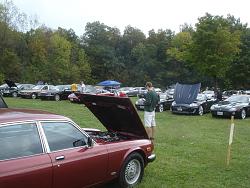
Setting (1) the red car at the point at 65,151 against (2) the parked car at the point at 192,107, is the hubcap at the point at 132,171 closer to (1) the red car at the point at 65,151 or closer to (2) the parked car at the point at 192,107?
(1) the red car at the point at 65,151

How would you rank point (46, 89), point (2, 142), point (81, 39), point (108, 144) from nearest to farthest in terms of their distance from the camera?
point (2, 142)
point (108, 144)
point (46, 89)
point (81, 39)

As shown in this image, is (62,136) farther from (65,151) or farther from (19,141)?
(19,141)

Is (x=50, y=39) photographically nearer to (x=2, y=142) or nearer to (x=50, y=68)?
(x=50, y=68)

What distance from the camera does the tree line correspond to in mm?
37844

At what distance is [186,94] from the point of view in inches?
957

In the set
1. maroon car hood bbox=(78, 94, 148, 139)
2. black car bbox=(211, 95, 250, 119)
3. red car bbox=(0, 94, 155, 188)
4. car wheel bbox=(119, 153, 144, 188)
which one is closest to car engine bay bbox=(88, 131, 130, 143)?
red car bbox=(0, 94, 155, 188)

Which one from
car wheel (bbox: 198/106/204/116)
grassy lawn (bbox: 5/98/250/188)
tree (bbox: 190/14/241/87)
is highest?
tree (bbox: 190/14/241/87)

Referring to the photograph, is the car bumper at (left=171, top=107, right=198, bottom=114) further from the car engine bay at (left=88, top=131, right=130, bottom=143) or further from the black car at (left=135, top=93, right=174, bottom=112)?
the car engine bay at (left=88, top=131, right=130, bottom=143)

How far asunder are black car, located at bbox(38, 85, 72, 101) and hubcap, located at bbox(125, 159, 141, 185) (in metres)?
27.3

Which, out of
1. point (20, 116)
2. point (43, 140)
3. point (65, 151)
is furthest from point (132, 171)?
point (20, 116)

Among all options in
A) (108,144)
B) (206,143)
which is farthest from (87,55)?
(108,144)

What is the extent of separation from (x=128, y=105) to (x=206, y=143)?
577 cm

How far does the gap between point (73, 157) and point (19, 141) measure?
90cm

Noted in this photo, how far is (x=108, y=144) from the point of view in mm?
6773
